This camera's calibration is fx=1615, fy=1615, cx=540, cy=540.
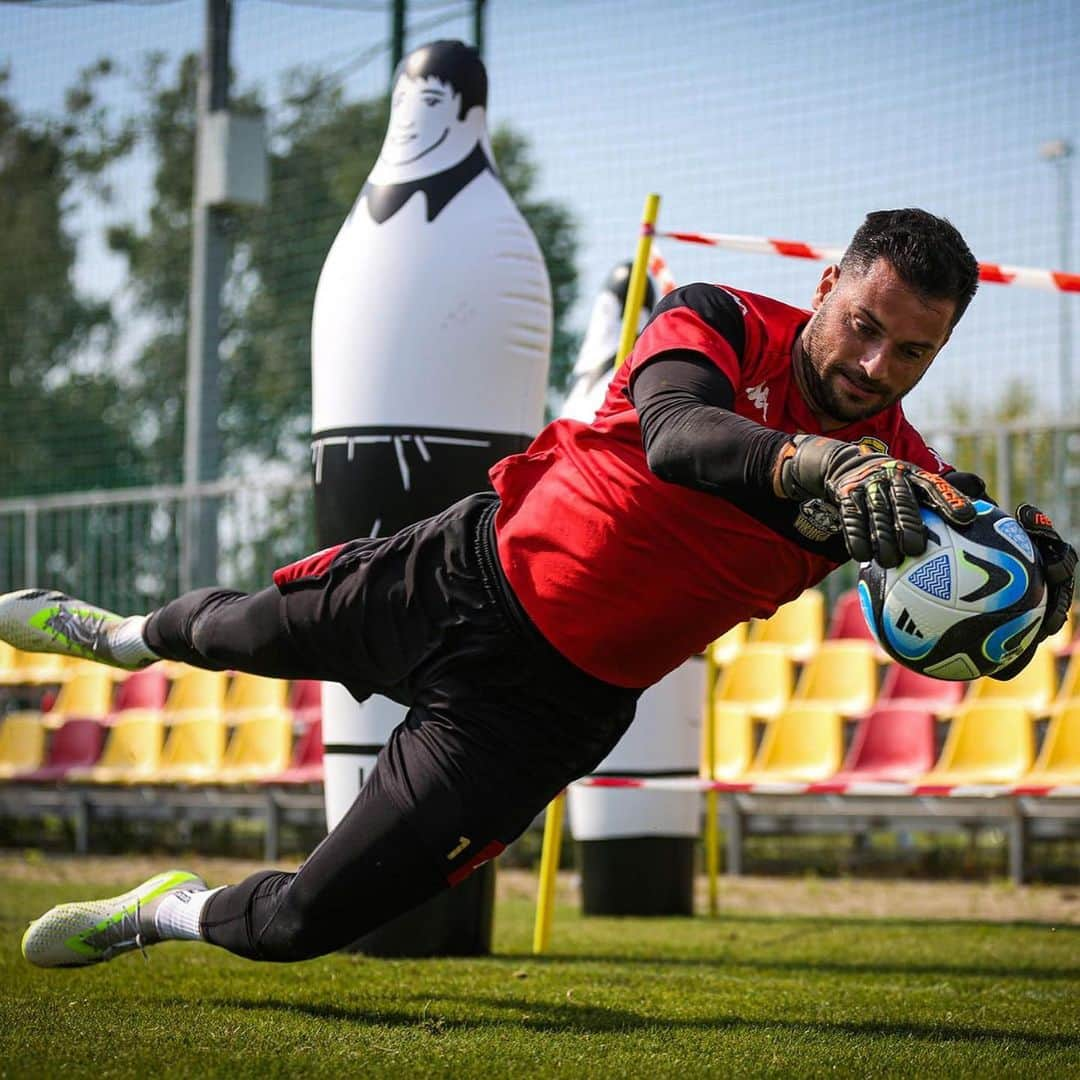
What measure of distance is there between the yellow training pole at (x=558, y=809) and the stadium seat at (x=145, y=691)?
6.93 metres

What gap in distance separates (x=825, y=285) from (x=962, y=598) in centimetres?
87

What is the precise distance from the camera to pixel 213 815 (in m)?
11.0

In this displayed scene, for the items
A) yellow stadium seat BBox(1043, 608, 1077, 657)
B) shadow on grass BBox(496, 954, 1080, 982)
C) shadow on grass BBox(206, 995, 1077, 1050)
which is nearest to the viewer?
shadow on grass BBox(206, 995, 1077, 1050)

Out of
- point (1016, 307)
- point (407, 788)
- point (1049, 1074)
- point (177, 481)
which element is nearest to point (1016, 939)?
→ point (1049, 1074)

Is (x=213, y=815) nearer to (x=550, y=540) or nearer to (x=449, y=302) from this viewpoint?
(x=449, y=302)

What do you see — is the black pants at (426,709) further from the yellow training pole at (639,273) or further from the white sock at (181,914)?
the yellow training pole at (639,273)

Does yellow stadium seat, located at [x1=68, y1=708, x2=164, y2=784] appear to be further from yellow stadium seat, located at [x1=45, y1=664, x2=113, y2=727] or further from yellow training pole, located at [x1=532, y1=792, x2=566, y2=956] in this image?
yellow training pole, located at [x1=532, y1=792, x2=566, y2=956]

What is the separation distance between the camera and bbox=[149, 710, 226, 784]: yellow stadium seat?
11.2 metres

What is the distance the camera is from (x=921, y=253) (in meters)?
3.07

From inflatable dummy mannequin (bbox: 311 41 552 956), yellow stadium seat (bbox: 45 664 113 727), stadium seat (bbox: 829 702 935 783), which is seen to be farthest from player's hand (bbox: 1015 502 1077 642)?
yellow stadium seat (bbox: 45 664 113 727)

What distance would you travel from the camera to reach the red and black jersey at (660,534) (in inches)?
126

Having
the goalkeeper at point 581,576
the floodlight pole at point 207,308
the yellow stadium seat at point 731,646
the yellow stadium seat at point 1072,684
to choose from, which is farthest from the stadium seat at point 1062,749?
the floodlight pole at point 207,308

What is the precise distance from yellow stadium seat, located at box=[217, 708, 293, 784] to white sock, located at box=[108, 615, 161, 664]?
666 centimetres

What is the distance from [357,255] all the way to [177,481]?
52.0 ft
